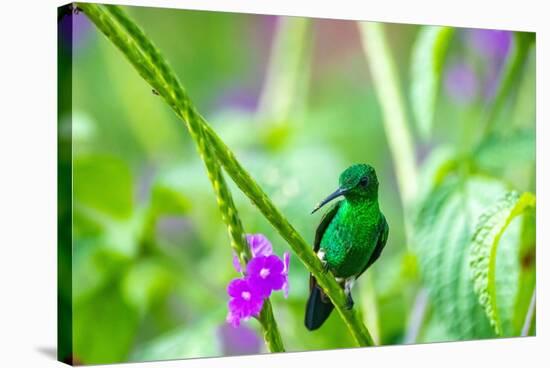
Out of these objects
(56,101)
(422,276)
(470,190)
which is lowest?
(422,276)

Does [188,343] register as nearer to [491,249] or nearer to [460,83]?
[491,249]

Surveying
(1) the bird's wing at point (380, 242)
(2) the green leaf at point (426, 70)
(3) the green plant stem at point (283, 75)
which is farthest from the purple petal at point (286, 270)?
(2) the green leaf at point (426, 70)

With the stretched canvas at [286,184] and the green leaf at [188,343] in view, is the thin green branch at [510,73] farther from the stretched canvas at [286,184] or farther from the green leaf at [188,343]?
the green leaf at [188,343]

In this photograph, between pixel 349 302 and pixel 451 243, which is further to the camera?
pixel 451 243

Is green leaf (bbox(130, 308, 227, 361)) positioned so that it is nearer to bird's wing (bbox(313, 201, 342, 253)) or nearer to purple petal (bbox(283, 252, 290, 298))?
purple petal (bbox(283, 252, 290, 298))

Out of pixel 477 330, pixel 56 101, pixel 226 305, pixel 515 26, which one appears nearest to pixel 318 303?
pixel 226 305

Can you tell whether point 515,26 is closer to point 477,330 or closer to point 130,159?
point 477,330

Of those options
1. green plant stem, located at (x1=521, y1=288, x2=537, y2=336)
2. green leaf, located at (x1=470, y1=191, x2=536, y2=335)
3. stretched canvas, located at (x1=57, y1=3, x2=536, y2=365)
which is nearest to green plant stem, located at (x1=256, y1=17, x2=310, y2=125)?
stretched canvas, located at (x1=57, y1=3, x2=536, y2=365)

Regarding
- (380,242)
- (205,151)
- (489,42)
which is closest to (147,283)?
(205,151)
